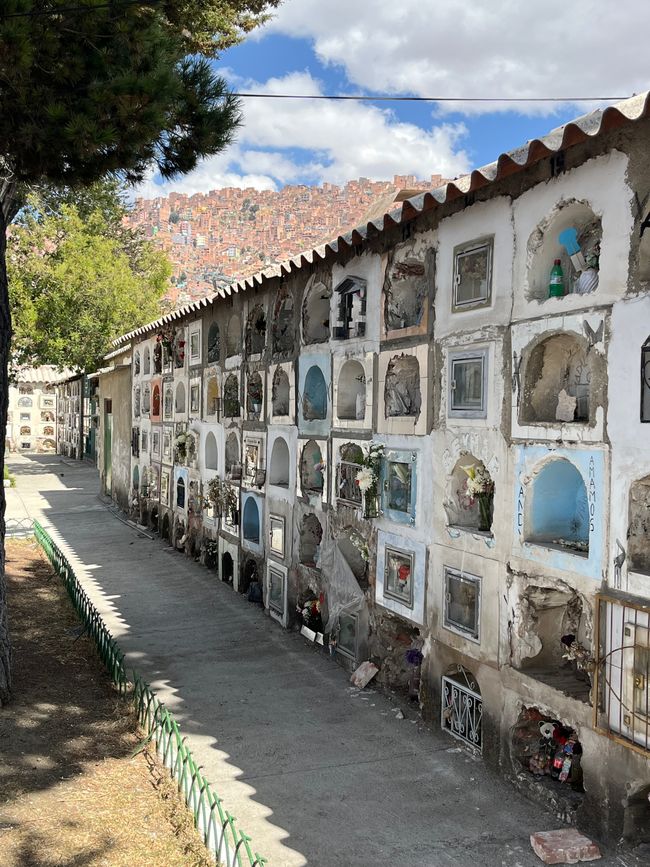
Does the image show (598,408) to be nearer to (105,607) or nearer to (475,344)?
(475,344)

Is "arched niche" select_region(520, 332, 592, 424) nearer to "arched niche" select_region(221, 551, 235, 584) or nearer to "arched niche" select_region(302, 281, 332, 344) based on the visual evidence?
"arched niche" select_region(302, 281, 332, 344)

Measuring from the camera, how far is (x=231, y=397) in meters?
18.8

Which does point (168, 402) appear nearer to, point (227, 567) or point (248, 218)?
point (227, 567)

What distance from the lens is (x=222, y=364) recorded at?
19094 millimetres

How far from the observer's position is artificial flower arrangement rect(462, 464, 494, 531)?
9.80 metres

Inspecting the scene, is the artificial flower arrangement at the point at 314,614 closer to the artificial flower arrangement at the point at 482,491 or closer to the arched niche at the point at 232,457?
the artificial flower arrangement at the point at 482,491

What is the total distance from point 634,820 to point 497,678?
2.15 meters

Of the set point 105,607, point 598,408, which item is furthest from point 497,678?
point 105,607

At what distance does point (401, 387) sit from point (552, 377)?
3.09 m

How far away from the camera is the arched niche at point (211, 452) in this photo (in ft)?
64.6

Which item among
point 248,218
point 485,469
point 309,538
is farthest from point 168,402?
point 248,218

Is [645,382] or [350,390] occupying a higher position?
[350,390]

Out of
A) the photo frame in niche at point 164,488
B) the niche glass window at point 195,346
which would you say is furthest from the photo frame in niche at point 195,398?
the photo frame in niche at point 164,488

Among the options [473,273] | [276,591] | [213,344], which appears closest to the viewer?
[473,273]
